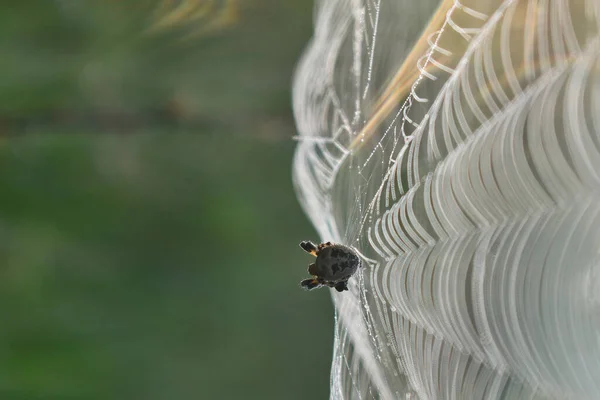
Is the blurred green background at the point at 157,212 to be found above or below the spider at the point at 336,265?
above

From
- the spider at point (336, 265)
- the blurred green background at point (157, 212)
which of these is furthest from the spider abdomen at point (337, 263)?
the blurred green background at point (157, 212)

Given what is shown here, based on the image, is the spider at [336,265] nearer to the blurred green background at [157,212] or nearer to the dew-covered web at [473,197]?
the dew-covered web at [473,197]

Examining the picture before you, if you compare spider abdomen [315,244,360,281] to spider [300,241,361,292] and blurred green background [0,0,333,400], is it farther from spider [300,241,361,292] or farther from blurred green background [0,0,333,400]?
blurred green background [0,0,333,400]

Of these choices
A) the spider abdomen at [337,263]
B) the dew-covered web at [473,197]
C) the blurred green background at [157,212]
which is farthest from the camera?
the blurred green background at [157,212]

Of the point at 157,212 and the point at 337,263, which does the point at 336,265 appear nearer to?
the point at 337,263

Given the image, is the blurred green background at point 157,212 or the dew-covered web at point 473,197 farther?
the blurred green background at point 157,212

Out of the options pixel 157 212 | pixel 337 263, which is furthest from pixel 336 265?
pixel 157 212

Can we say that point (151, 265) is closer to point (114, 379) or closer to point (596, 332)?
point (114, 379)
